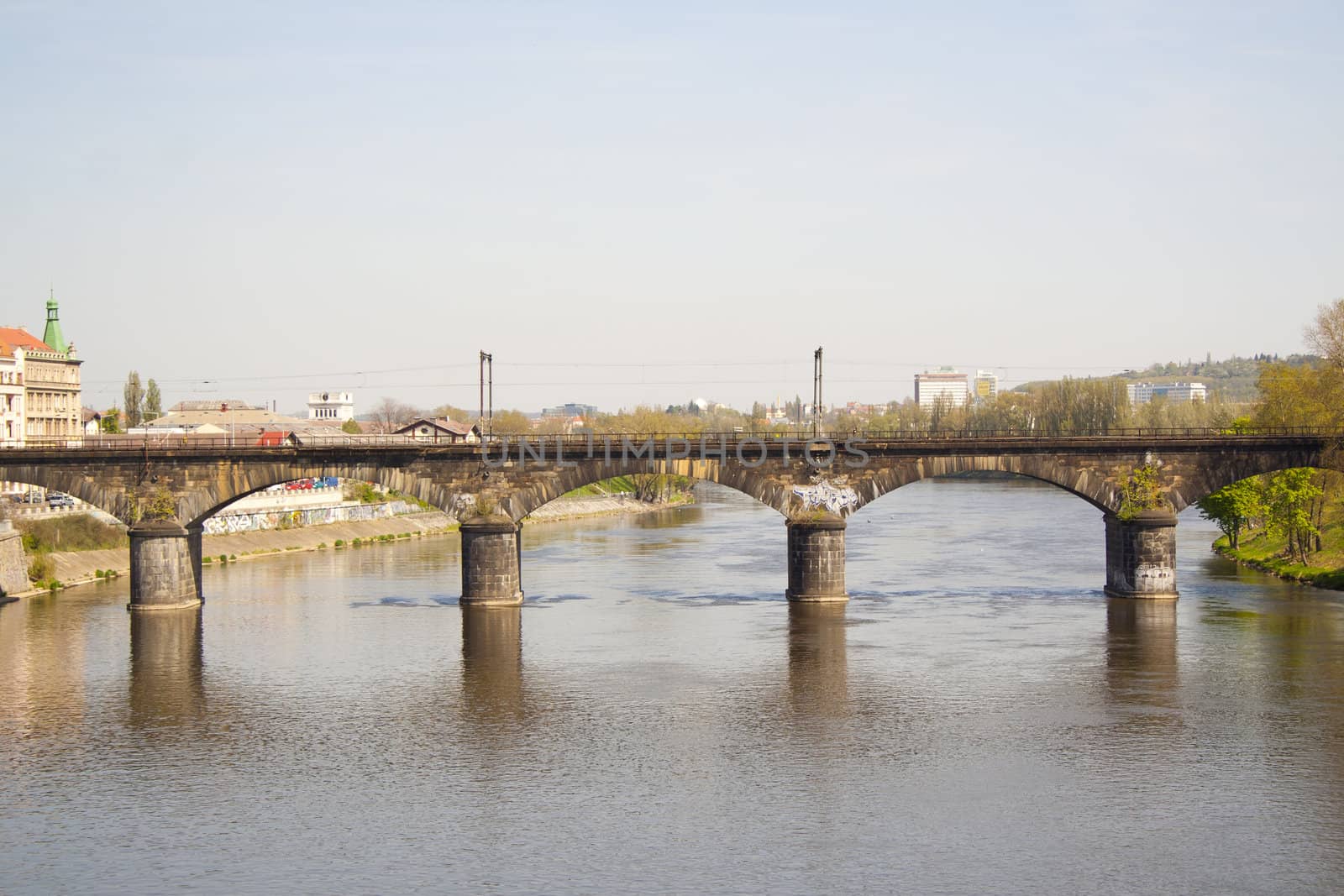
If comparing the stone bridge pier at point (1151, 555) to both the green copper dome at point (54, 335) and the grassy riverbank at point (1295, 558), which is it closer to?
the grassy riverbank at point (1295, 558)

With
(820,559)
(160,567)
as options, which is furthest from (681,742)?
(160,567)

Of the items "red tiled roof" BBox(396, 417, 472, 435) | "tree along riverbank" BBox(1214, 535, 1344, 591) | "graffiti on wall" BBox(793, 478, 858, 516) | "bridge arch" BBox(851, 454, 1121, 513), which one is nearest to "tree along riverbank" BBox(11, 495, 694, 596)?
"red tiled roof" BBox(396, 417, 472, 435)

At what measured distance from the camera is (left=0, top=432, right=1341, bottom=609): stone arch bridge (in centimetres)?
5850

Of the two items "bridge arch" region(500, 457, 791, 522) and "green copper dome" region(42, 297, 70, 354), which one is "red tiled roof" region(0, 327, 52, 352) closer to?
"green copper dome" region(42, 297, 70, 354)

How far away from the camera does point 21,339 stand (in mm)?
104062

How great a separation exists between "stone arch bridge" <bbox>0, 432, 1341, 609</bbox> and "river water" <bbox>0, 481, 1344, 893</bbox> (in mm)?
2273

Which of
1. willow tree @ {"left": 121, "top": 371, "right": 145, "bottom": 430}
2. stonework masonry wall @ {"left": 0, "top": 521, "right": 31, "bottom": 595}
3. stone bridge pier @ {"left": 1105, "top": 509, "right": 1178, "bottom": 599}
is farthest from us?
willow tree @ {"left": 121, "top": 371, "right": 145, "bottom": 430}

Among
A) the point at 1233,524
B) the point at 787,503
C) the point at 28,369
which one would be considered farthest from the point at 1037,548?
the point at 28,369

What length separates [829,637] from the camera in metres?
50.9

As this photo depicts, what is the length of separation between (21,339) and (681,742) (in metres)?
83.4

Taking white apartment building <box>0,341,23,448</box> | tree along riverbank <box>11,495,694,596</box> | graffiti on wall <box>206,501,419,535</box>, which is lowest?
tree along riverbank <box>11,495,694,596</box>

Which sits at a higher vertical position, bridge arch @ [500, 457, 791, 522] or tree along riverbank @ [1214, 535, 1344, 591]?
bridge arch @ [500, 457, 791, 522]

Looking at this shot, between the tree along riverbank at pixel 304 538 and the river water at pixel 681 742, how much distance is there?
7041 millimetres

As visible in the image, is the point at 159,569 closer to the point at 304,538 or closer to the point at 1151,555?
the point at 304,538
